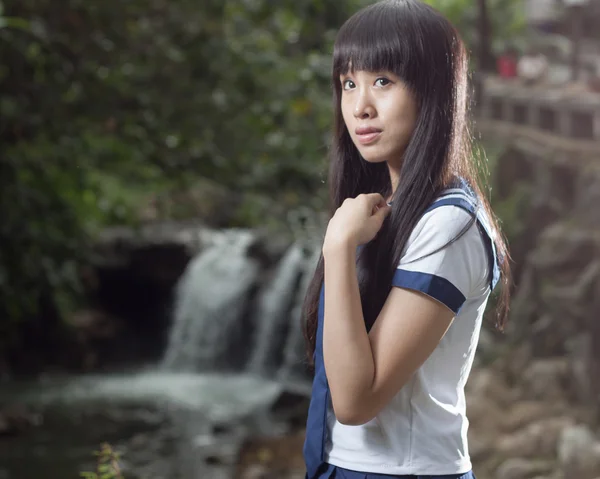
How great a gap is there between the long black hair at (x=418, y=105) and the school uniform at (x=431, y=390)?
0.07 ft

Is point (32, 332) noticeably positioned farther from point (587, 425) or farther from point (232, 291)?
point (587, 425)

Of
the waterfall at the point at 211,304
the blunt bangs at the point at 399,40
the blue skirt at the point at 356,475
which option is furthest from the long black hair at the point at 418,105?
the waterfall at the point at 211,304

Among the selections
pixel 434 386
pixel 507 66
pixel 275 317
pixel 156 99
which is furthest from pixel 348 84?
pixel 275 317

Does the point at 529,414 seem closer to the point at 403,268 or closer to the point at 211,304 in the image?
the point at 211,304

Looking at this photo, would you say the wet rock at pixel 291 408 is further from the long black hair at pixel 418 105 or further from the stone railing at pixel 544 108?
the long black hair at pixel 418 105

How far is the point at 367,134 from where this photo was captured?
3.42 ft

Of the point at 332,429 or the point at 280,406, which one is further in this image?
the point at 280,406

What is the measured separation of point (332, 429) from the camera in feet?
3.35

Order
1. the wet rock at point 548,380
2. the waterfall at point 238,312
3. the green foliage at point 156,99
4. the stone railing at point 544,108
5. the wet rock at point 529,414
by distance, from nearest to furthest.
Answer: the green foliage at point 156,99, the wet rock at point 529,414, the wet rock at point 548,380, the stone railing at point 544,108, the waterfall at point 238,312

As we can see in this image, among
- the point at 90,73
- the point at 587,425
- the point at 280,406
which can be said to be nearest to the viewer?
the point at 90,73

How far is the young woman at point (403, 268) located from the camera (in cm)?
94

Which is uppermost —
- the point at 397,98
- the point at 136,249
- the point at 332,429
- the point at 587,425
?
the point at 397,98

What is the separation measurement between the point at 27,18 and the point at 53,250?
95 cm

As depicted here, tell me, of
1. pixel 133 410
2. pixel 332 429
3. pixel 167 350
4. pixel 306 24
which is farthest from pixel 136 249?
pixel 332 429
